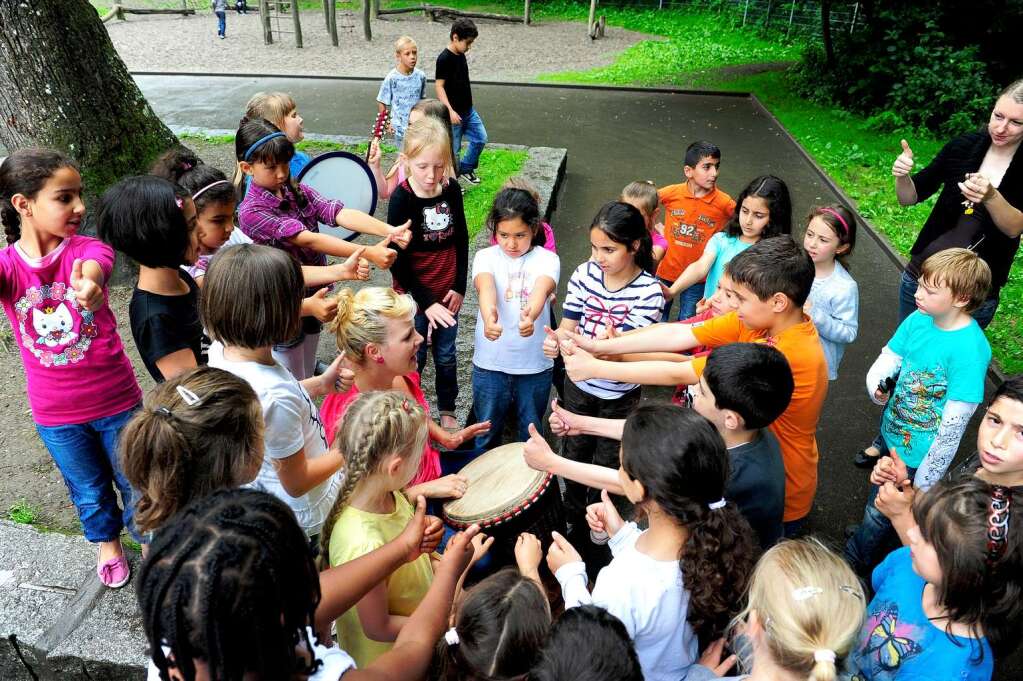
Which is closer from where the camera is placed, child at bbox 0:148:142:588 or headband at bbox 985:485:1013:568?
headband at bbox 985:485:1013:568

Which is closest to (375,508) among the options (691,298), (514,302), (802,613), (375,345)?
(375,345)

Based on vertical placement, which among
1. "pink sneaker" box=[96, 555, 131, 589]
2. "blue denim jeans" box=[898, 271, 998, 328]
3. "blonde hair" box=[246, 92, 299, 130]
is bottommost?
"pink sneaker" box=[96, 555, 131, 589]

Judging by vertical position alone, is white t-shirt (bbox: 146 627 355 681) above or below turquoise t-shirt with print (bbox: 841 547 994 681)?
above

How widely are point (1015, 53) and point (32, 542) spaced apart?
48.1ft

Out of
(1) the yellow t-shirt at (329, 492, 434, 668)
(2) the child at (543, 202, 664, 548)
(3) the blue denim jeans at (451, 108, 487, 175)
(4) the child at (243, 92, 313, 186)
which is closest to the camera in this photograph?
(1) the yellow t-shirt at (329, 492, 434, 668)

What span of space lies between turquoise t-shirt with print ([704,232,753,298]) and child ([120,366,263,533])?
9.88 ft

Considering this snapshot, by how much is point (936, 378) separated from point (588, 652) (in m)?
2.32

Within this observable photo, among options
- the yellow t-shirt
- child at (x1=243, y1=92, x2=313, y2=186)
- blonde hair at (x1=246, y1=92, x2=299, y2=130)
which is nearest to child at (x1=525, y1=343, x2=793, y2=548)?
the yellow t-shirt

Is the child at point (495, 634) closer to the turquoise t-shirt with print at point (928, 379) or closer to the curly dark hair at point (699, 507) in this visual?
the curly dark hair at point (699, 507)

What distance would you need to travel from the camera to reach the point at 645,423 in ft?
6.84

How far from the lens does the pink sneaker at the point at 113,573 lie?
2844 millimetres

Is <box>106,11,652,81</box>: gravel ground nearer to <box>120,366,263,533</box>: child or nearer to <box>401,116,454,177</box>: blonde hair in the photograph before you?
<box>401,116,454,177</box>: blonde hair

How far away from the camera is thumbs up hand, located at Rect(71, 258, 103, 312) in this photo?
2.63m

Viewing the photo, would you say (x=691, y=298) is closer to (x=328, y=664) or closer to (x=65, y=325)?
(x=65, y=325)
